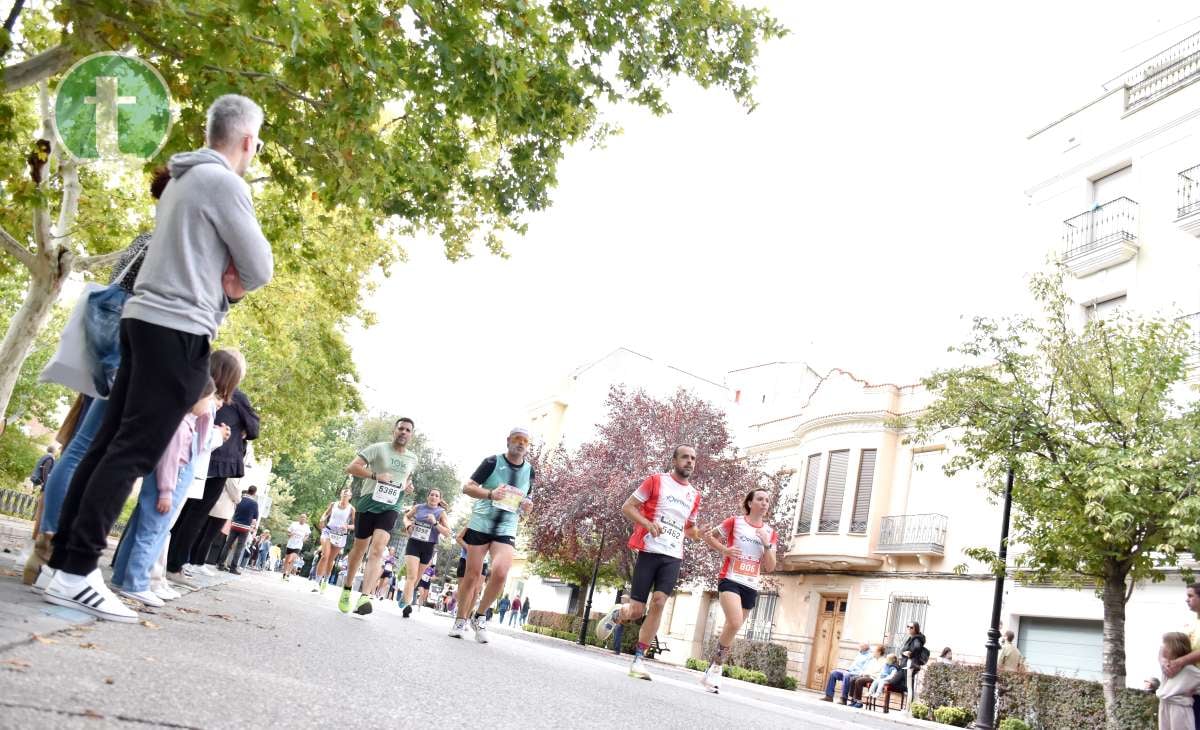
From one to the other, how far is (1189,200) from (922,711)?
1303cm

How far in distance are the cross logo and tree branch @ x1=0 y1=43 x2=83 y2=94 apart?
6.31 ft

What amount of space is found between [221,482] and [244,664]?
20.0ft

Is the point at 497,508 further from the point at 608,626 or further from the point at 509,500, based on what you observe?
the point at 608,626

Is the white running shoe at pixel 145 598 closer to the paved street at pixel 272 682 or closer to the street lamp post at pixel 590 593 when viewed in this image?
the paved street at pixel 272 682

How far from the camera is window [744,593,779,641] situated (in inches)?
1235

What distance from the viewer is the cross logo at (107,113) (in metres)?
7.39

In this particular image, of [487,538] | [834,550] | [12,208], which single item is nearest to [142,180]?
[12,208]

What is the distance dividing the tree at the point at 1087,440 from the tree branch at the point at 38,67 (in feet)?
46.3

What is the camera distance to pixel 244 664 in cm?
402

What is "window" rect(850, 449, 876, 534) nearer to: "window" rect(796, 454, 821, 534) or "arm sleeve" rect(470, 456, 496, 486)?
"window" rect(796, 454, 821, 534)

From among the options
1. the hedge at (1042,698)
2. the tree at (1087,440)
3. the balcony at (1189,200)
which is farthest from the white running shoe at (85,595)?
the balcony at (1189,200)

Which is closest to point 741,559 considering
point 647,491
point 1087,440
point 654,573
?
point 654,573

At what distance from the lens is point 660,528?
30.2 ft

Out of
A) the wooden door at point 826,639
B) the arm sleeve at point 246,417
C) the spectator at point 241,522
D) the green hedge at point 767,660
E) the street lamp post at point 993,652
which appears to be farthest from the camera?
the wooden door at point 826,639
